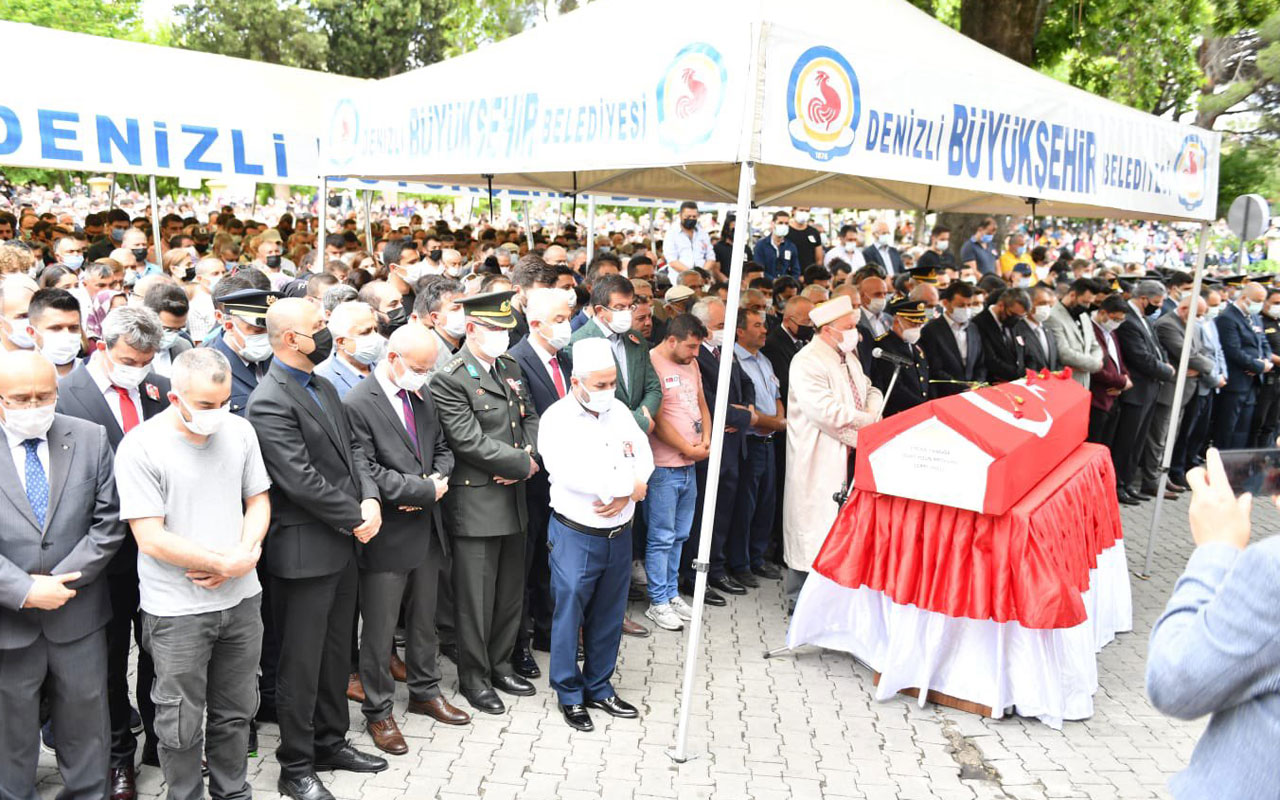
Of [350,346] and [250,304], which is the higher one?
[250,304]

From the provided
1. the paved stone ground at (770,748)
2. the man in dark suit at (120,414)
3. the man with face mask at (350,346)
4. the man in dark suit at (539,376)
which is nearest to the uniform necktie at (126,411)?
the man in dark suit at (120,414)

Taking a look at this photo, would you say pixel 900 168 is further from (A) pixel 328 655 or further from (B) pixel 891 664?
(A) pixel 328 655

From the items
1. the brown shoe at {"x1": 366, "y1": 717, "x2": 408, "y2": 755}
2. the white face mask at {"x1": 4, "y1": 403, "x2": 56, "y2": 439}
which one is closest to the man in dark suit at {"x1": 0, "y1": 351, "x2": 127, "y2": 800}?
the white face mask at {"x1": 4, "y1": 403, "x2": 56, "y2": 439}

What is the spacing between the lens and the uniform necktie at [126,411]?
394 cm

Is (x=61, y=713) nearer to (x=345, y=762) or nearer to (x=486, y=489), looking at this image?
(x=345, y=762)

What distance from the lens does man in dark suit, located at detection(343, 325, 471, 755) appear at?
13.5 feet

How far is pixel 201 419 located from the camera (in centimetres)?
330

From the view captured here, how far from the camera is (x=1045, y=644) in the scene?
4.80m

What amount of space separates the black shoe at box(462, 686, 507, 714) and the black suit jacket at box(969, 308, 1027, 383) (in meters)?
5.63

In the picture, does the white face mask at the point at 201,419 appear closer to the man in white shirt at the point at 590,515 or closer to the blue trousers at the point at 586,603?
the man in white shirt at the point at 590,515

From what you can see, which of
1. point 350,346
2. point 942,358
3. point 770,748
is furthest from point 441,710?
point 942,358

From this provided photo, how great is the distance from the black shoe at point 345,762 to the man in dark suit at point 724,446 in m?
2.81

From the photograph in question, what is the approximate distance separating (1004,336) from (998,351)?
20 centimetres

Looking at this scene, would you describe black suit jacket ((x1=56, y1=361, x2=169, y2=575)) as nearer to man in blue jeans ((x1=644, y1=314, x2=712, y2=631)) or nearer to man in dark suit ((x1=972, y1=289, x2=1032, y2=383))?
man in blue jeans ((x1=644, y1=314, x2=712, y2=631))
